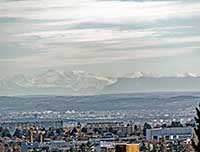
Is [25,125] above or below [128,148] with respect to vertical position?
above

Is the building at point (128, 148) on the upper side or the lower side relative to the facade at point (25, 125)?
lower

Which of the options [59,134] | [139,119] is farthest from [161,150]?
[139,119]

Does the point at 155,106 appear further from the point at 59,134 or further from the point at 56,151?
the point at 56,151

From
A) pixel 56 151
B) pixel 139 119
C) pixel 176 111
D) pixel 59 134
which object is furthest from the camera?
pixel 176 111

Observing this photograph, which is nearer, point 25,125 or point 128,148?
point 128,148

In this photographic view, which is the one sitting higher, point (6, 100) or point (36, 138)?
point (6, 100)

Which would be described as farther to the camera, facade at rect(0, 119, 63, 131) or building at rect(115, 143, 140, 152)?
facade at rect(0, 119, 63, 131)

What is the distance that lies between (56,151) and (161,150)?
8260mm

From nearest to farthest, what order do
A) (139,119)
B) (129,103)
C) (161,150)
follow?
(161,150) < (139,119) < (129,103)

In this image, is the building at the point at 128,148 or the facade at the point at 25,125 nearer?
the building at the point at 128,148

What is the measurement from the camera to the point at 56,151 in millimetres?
56625

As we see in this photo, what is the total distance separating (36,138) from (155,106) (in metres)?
75.9

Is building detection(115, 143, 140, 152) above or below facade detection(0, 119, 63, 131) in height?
below

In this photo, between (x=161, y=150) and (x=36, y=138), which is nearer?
(x=161, y=150)
